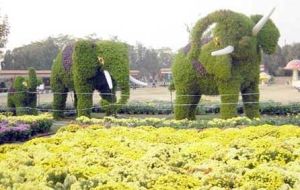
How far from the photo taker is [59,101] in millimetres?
19859

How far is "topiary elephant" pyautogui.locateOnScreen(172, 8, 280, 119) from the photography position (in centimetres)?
1460

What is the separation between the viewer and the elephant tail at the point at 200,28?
585 inches

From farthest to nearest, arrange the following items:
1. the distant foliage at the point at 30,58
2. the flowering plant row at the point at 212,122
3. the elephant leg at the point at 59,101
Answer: the distant foliage at the point at 30,58 → the elephant leg at the point at 59,101 → the flowering plant row at the point at 212,122

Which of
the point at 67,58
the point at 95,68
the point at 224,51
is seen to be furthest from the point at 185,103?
the point at 67,58

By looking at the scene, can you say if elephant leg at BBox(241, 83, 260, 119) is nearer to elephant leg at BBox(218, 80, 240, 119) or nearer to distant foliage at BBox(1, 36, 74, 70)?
elephant leg at BBox(218, 80, 240, 119)

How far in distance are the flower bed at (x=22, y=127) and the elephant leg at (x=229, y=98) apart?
5.26m

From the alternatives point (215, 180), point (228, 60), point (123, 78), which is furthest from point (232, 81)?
point (215, 180)

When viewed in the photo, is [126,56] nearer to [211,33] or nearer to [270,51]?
[211,33]

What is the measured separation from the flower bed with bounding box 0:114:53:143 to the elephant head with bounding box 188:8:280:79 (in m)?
4.92

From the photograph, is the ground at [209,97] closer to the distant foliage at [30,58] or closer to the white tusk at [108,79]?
the white tusk at [108,79]

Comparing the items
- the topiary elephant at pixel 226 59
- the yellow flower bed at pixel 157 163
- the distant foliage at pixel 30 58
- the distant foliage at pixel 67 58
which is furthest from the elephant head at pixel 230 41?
the distant foliage at pixel 30 58

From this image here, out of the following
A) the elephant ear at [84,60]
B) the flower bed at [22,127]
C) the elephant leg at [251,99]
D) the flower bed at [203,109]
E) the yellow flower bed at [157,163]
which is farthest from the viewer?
the flower bed at [203,109]

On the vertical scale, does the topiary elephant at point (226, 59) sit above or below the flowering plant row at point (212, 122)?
above

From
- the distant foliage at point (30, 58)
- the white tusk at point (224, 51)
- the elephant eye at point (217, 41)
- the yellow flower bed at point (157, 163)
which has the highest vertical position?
the distant foliage at point (30, 58)
